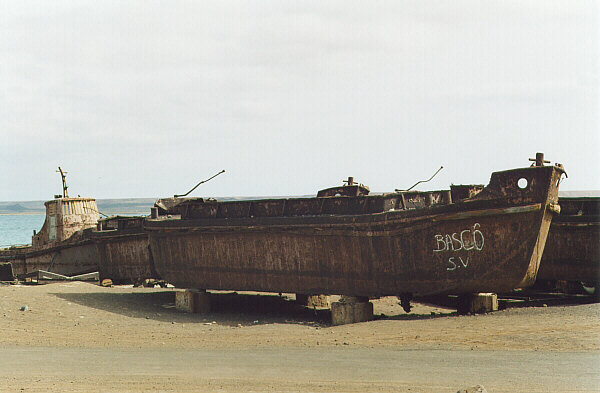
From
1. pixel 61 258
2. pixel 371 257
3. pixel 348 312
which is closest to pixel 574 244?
pixel 371 257

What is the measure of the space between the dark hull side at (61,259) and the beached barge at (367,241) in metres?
7.53

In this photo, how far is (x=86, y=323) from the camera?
559 inches

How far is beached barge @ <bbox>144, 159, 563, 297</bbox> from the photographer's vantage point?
1261 centimetres

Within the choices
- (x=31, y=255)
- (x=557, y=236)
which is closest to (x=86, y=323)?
(x=557, y=236)

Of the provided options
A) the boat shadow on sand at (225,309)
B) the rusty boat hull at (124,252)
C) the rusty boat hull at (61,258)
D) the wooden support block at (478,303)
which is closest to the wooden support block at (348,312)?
the boat shadow on sand at (225,309)

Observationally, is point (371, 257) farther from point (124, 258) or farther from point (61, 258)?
point (61, 258)

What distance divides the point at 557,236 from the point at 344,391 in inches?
401

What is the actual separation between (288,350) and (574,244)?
870cm

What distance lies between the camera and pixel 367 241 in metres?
14.1

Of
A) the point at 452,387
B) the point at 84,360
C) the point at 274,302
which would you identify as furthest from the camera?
the point at 274,302

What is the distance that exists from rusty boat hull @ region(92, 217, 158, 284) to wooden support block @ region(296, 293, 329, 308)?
20.1 feet

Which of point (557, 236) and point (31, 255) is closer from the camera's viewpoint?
point (557, 236)

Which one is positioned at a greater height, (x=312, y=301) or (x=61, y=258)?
(x=61, y=258)

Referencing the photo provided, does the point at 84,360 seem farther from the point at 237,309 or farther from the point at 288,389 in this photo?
the point at 237,309
